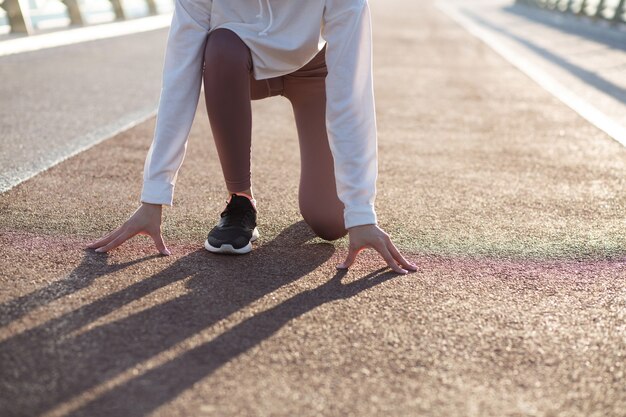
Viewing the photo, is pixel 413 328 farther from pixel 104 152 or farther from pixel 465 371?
pixel 104 152

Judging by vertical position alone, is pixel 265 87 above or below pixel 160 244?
above

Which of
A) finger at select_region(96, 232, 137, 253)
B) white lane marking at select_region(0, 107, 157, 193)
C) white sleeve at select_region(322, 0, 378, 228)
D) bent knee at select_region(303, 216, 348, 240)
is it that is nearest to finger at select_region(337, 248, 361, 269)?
white sleeve at select_region(322, 0, 378, 228)

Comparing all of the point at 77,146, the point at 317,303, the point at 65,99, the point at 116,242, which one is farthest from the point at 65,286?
the point at 65,99

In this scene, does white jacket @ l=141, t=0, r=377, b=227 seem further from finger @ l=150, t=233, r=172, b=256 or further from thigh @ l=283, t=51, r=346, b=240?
thigh @ l=283, t=51, r=346, b=240

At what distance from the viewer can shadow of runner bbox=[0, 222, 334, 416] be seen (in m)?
1.92

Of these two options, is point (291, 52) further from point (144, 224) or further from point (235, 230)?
point (144, 224)

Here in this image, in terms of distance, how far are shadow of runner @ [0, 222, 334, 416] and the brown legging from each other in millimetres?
208

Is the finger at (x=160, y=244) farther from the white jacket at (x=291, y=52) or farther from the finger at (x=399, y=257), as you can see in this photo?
the finger at (x=399, y=257)

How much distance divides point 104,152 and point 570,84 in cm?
590

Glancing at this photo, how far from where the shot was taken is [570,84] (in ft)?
29.0

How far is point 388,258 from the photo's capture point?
2725 millimetres

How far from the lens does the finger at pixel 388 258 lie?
270 cm

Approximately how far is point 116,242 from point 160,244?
154mm

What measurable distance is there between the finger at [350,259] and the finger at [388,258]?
8cm
